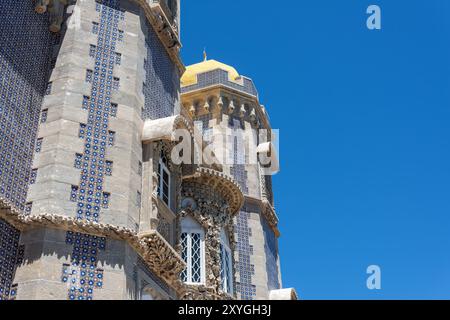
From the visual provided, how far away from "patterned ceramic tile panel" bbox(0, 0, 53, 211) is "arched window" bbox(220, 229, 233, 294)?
8081mm

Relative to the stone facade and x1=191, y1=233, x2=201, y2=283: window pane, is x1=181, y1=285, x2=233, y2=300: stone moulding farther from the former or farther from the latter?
x1=191, y1=233, x2=201, y2=283: window pane

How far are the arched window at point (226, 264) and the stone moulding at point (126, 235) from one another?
4959 millimetres

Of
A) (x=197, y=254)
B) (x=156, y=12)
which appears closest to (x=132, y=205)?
(x=197, y=254)

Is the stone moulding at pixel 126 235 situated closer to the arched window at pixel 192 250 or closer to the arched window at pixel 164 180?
the arched window at pixel 164 180

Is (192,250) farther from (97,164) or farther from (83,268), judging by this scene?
(83,268)

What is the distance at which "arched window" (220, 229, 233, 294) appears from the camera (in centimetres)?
2142

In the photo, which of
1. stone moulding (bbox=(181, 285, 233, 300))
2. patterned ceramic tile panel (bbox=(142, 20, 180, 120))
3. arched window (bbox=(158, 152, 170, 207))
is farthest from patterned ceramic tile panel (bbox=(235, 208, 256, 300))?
patterned ceramic tile panel (bbox=(142, 20, 180, 120))

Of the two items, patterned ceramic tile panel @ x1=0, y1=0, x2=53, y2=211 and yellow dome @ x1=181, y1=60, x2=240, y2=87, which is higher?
yellow dome @ x1=181, y1=60, x2=240, y2=87

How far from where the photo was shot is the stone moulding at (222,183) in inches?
847

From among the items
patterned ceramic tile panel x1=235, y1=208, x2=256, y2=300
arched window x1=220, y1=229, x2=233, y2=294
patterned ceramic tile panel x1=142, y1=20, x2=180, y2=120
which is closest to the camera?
patterned ceramic tile panel x1=142, y1=20, x2=180, y2=120

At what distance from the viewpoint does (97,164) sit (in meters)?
15.5

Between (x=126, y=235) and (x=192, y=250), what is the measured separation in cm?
594

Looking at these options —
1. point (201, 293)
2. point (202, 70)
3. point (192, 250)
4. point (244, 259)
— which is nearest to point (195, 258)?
point (192, 250)

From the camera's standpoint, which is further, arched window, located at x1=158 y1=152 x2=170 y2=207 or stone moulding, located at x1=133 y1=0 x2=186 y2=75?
stone moulding, located at x1=133 y1=0 x2=186 y2=75
